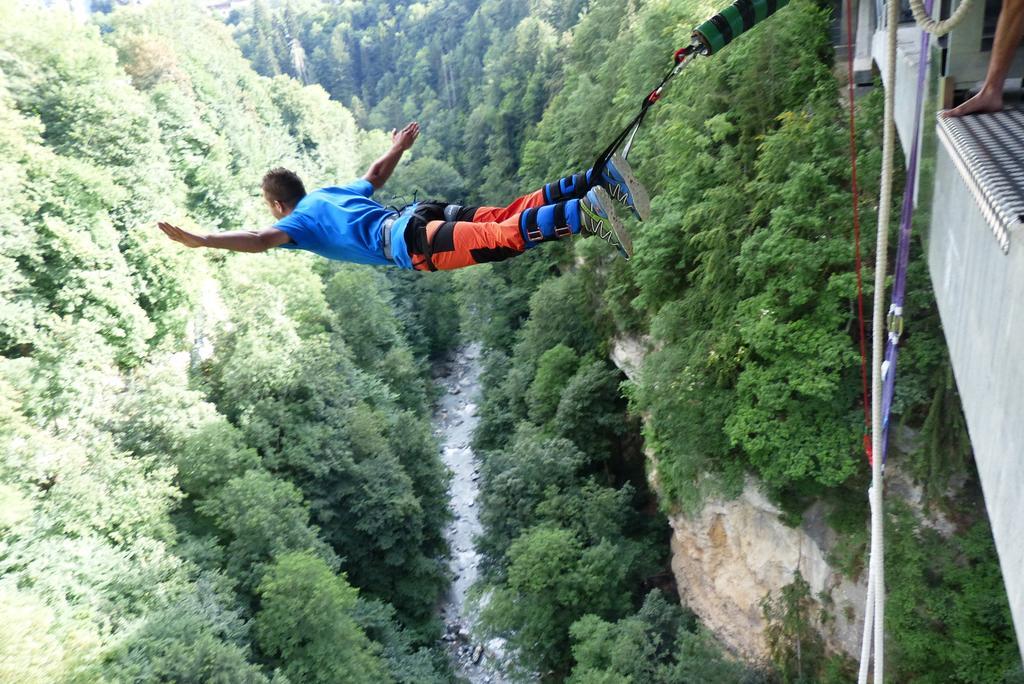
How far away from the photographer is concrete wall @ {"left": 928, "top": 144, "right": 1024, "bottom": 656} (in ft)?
8.10

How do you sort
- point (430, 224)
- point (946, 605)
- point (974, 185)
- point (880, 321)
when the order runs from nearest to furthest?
point (974, 185) → point (880, 321) → point (430, 224) → point (946, 605)

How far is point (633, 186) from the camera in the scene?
4.44 metres

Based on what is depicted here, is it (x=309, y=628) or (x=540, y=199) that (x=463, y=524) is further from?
(x=540, y=199)

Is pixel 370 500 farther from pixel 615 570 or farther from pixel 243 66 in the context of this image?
pixel 243 66

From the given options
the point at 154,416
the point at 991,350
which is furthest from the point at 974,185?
the point at 154,416

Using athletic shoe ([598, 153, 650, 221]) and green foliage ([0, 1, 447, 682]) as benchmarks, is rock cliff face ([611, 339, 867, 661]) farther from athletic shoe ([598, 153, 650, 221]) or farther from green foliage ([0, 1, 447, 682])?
athletic shoe ([598, 153, 650, 221])

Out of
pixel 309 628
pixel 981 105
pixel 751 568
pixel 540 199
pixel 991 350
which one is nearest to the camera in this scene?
pixel 991 350

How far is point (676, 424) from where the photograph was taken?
11094mm

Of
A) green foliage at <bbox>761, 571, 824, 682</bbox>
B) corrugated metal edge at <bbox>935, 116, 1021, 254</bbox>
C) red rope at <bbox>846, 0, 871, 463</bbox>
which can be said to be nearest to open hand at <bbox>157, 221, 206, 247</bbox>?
corrugated metal edge at <bbox>935, 116, 1021, 254</bbox>

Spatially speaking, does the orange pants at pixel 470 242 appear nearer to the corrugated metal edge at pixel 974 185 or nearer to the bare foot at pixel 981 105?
the corrugated metal edge at pixel 974 185

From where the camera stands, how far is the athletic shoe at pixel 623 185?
14.4 ft

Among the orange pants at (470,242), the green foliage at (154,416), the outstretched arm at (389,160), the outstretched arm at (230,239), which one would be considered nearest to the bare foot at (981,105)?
the orange pants at (470,242)

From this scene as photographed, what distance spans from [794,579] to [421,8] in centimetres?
8074

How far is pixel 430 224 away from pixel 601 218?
1.31 metres
